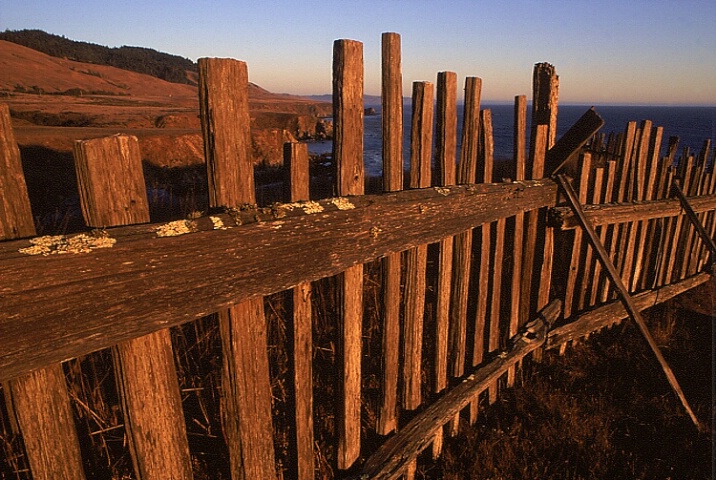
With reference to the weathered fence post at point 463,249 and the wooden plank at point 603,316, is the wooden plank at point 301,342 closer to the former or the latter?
the weathered fence post at point 463,249

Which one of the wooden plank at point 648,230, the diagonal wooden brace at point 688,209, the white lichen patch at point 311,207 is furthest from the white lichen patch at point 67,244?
the diagonal wooden brace at point 688,209

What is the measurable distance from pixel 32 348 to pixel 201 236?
447 millimetres

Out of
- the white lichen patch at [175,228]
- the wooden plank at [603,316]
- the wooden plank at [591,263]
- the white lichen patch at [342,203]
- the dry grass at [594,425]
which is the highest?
the white lichen patch at [175,228]

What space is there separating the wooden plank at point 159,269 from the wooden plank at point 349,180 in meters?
0.12

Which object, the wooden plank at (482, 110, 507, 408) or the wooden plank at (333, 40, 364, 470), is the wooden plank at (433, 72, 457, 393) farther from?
the wooden plank at (333, 40, 364, 470)

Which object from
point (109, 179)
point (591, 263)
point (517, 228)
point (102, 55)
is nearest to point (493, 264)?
point (517, 228)

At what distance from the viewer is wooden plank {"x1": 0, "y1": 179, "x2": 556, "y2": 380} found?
0.92 metres

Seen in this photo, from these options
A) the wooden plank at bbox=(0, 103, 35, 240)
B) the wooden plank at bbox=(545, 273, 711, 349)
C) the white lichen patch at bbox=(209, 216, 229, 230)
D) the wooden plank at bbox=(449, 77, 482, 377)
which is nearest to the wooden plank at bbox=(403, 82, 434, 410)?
the wooden plank at bbox=(449, 77, 482, 377)

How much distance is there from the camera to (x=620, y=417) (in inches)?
120

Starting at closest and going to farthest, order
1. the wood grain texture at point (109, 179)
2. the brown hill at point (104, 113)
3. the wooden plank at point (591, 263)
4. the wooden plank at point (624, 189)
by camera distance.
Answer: the wood grain texture at point (109, 179) → the wooden plank at point (591, 263) → the wooden plank at point (624, 189) → the brown hill at point (104, 113)

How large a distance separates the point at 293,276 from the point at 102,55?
136229mm

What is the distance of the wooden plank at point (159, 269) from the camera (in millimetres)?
917

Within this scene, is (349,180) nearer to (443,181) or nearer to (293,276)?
(293,276)

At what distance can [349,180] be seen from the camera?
1669 millimetres
